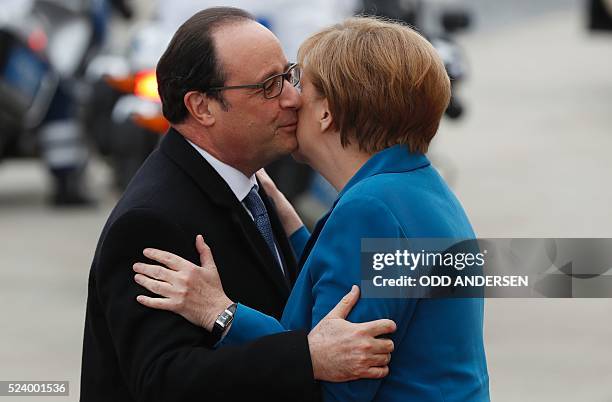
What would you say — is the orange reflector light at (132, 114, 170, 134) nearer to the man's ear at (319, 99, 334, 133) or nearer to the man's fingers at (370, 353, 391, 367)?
the man's ear at (319, 99, 334, 133)

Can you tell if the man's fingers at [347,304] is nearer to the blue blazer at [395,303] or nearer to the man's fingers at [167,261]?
the blue blazer at [395,303]

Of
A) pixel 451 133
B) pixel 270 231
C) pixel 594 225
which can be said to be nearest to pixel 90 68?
pixel 594 225

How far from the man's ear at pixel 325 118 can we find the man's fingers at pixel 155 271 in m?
0.46

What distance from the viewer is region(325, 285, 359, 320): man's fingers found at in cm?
289

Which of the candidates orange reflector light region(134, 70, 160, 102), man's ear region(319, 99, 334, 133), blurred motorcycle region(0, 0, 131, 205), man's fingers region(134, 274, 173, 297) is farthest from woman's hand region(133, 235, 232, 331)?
blurred motorcycle region(0, 0, 131, 205)

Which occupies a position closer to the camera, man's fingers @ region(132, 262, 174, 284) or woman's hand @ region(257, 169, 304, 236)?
man's fingers @ region(132, 262, 174, 284)

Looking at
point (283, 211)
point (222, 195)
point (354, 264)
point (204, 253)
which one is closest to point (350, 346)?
point (354, 264)

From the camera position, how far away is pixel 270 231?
344cm

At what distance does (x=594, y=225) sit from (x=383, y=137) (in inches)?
274

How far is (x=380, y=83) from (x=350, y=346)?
544mm

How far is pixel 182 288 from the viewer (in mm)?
2957

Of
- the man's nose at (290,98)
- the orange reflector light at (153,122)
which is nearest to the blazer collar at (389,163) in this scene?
the man's nose at (290,98)

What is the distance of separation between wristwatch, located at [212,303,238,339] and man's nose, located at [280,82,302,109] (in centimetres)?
49

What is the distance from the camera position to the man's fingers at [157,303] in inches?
116
